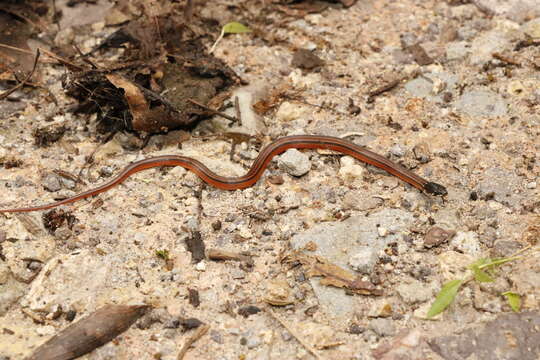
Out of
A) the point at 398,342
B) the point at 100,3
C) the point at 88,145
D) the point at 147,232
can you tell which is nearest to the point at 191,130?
the point at 88,145

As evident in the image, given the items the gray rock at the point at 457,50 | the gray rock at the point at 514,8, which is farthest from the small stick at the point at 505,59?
the gray rock at the point at 514,8

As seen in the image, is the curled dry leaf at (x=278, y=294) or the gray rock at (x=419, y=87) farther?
the gray rock at (x=419, y=87)

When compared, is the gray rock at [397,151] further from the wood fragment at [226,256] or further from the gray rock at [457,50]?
the wood fragment at [226,256]

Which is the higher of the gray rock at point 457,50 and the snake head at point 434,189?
the gray rock at point 457,50

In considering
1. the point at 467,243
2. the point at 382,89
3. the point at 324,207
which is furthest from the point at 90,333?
the point at 382,89

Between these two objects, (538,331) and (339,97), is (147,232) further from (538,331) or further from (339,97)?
(538,331)

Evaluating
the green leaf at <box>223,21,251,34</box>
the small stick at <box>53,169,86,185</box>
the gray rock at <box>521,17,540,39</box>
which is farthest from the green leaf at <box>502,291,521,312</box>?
the green leaf at <box>223,21,251,34</box>

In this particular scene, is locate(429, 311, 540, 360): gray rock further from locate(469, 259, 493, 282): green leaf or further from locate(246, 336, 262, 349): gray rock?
locate(246, 336, 262, 349): gray rock
